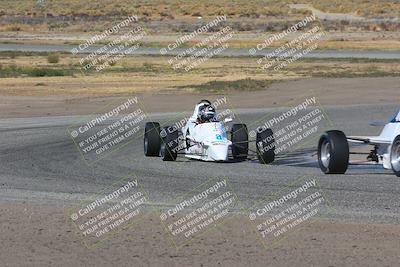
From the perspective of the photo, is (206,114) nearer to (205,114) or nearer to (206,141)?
(205,114)

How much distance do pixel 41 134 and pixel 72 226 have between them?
576 inches

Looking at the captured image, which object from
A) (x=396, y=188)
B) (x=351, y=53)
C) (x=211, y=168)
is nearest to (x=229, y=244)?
(x=396, y=188)

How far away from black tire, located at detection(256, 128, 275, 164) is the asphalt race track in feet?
0.81

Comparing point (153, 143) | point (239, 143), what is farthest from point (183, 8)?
point (239, 143)

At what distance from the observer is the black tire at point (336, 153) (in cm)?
1811

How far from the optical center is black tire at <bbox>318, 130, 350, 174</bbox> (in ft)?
59.4

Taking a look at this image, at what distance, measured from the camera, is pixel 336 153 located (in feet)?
59.4

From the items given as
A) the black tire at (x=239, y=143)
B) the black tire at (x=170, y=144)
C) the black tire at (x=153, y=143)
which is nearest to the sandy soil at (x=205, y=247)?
the black tire at (x=239, y=143)

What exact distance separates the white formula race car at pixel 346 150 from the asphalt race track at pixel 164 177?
0.77ft

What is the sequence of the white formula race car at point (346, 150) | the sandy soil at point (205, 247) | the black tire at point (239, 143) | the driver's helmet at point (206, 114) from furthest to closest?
the driver's helmet at point (206, 114)
the black tire at point (239, 143)
the white formula race car at point (346, 150)
the sandy soil at point (205, 247)

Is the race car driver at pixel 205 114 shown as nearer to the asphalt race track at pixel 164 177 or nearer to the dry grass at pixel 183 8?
the asphalt race track at pixel 164 177

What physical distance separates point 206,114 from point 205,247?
9.86 metres

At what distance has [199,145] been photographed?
2153 cm

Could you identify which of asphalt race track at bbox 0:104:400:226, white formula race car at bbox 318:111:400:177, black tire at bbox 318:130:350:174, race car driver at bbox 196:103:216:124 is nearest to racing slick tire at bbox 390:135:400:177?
white formula race car at bbox 318:111:400:177
